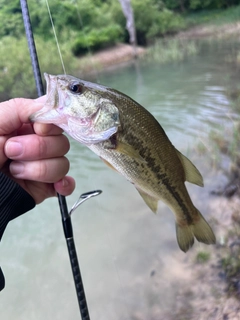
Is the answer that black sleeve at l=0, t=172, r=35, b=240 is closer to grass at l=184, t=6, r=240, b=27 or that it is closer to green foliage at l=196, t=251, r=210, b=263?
green foliage at l=196, t=251, r=210, b=263

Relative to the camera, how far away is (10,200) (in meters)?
1.42

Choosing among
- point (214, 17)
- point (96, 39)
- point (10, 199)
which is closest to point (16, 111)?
point (10, 199)

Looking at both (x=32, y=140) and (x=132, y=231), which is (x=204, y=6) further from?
(x=32, y=140)

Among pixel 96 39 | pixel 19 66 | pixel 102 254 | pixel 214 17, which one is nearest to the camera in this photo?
pixel 102 254

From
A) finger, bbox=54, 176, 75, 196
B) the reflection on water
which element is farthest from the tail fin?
the reflection on water

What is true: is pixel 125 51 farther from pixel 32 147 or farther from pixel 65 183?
pixel 32 147

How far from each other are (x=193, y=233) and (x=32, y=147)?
0.87 metres

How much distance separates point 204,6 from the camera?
2872 cm

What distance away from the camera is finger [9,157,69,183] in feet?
4.64

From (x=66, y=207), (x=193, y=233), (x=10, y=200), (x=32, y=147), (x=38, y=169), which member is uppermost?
(x=32, y=147)

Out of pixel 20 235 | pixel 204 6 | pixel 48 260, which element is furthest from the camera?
pixel 204 6

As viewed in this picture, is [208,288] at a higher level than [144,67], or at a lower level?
higher

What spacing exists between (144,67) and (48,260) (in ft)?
40.5

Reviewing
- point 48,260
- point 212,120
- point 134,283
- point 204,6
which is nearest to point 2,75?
point 212,120
